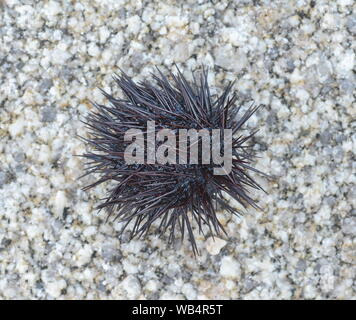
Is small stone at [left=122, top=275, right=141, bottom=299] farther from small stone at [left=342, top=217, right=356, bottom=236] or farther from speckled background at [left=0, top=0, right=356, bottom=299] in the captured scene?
small stone at [left=342, top=217, right=356, bottom=236]

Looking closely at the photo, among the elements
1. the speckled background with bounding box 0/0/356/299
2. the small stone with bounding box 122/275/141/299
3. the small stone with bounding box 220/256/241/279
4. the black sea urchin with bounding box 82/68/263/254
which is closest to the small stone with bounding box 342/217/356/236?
the speckled background with bounding box 0/0/356/299

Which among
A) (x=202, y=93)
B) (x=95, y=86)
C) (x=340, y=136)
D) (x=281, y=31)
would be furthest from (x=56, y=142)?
(x=340, y=136)

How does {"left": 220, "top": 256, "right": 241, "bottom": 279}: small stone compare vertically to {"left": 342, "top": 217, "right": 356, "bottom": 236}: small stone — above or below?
below

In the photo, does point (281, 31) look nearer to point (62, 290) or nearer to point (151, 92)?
point (151, 92)

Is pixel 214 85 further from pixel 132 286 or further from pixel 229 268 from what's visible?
pixel 132 286

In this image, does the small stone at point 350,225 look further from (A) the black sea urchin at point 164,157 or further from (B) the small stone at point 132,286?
(B) the small stone at point 132,286

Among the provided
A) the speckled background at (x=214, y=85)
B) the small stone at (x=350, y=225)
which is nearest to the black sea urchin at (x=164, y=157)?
the speckled background at (x=214, y=85)

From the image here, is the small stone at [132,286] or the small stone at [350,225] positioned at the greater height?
the small stone at [350,225]
